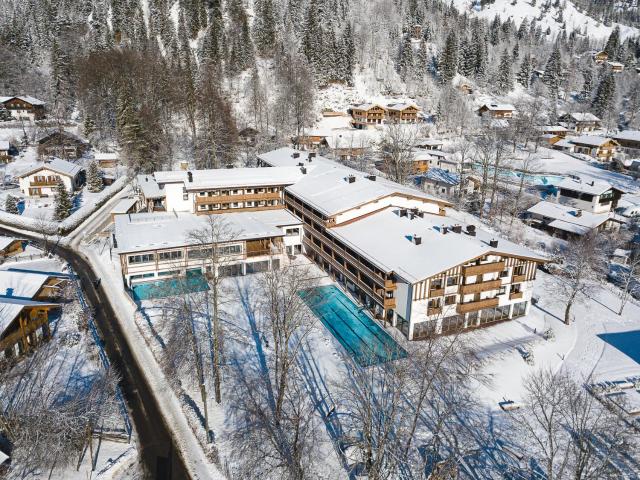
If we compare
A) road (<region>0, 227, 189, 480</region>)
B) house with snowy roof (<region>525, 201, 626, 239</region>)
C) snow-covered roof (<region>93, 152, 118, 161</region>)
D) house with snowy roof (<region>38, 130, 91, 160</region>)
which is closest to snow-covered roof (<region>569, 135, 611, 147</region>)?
house with snowy roof (<region>525, 201, 626, 239</region>)

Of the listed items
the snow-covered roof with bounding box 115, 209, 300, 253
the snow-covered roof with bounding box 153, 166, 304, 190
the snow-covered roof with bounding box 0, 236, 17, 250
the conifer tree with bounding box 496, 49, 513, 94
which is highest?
the conifer tree with bounding box 496, 49, 513, 94

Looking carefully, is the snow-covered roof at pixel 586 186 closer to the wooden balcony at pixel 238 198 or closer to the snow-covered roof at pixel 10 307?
the wooden balcony at pixel 238 198

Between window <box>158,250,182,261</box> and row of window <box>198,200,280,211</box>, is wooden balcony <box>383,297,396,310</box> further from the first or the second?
row of window <box>198,200,280,211</box>

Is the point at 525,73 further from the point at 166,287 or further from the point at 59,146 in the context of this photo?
the point at 166,287

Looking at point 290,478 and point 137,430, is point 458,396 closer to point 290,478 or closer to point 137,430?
point 290,478

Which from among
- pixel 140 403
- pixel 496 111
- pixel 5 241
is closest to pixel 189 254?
pixel 140 403

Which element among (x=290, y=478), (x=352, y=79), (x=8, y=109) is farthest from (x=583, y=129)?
(x=8, y=109)
